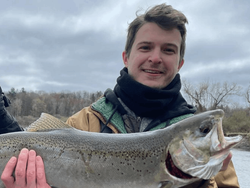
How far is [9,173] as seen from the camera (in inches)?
92.6

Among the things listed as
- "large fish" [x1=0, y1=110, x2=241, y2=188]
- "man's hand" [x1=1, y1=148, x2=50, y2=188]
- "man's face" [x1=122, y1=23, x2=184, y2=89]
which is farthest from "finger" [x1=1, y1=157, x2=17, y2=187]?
"man's face" [x1=122, y1=23, x2=184, y2=89]

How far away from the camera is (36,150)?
96.5 inches

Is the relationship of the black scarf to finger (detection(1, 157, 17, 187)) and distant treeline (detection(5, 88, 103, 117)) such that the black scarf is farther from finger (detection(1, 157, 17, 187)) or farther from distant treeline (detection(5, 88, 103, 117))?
distant treeline (detection(5, 88, 103, 117))

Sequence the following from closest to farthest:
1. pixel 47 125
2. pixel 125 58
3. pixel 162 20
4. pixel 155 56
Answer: pixel 47 125, pixel 155 56, pixel 162 20, pixel 125 58

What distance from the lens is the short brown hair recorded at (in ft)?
10.5

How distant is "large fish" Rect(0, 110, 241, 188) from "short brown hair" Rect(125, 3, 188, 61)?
1373mm

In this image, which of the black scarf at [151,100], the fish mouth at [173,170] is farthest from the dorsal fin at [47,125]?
the fish mouth at [173,170]

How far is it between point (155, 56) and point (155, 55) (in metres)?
0.01

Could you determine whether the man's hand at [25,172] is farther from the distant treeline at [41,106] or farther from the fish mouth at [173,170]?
the distant treeline at [41,106]

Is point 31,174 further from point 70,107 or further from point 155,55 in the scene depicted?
point 70,107

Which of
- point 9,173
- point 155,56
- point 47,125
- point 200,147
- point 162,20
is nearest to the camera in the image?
point 200,147

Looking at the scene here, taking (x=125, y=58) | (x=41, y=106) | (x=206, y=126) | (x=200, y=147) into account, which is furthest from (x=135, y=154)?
(x=41, y=106)

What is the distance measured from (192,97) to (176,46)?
4228 cm

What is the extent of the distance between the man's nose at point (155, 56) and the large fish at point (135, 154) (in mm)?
962
